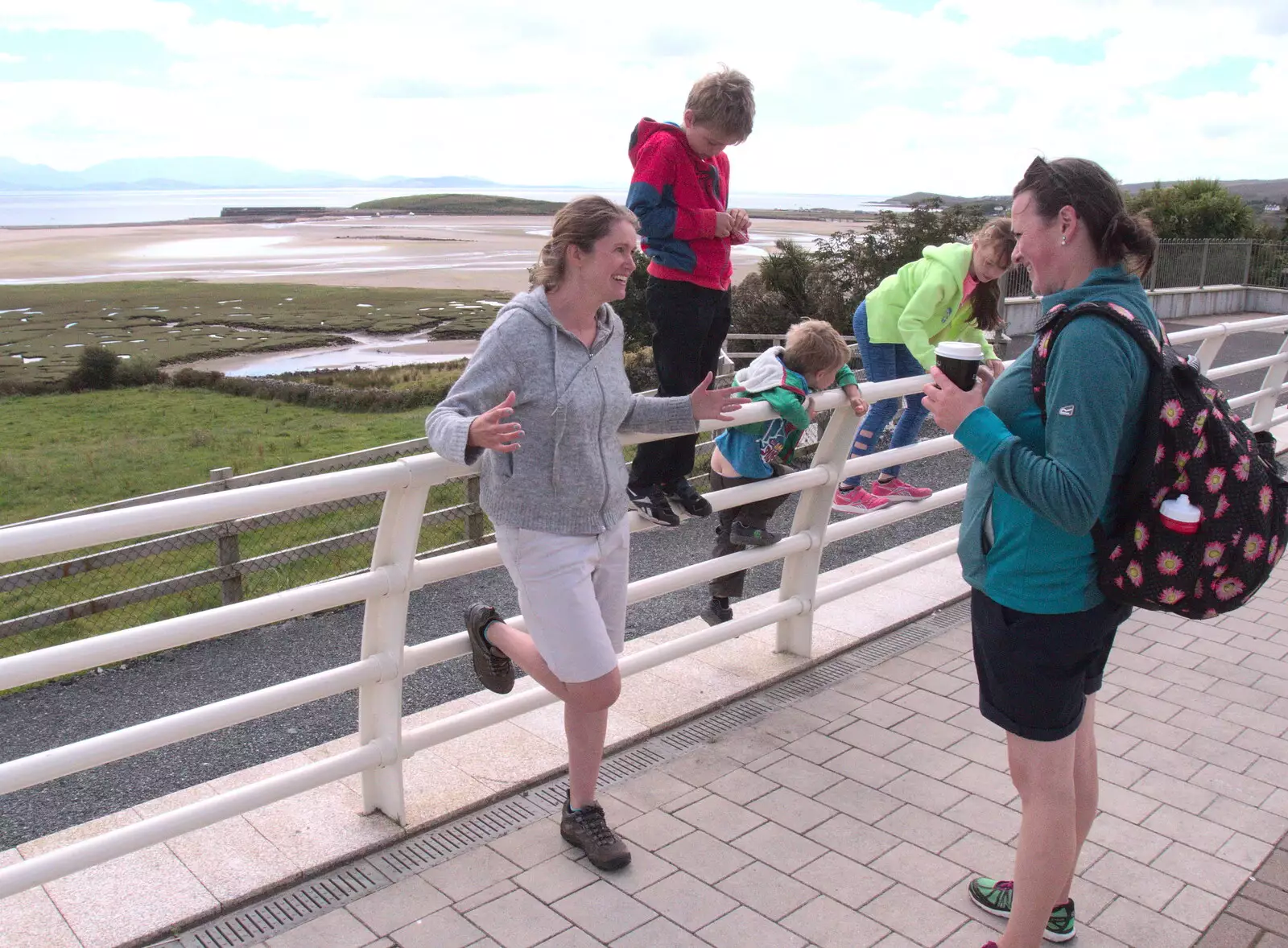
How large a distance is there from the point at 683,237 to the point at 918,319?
1.65 m

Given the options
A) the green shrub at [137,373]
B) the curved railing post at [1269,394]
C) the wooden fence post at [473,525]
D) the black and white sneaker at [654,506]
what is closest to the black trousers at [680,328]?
the black and white sneaker at [654,506]

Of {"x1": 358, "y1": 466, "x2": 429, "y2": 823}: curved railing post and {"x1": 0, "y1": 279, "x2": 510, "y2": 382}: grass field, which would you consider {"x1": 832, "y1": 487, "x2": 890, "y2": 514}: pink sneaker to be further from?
{"x1": 0, "y1": 279, "x2": 510, "y2": 382}: grass field

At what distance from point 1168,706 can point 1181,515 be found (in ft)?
7.93

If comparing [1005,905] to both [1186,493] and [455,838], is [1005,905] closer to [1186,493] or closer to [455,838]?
[1186,493]

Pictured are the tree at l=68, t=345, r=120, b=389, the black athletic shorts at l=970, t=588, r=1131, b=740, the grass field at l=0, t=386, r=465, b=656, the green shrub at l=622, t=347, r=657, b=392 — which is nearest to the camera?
the black athletic shorts at l=970, t=588, r=1131, b=740

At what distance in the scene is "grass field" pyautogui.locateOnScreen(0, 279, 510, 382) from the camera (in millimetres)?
66125

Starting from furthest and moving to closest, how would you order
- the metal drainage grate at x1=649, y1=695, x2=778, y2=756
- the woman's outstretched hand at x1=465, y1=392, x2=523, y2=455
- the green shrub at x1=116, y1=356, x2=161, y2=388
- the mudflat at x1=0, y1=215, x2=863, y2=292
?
the mudflat at x1=0, y1=215, x2=863, y2=292
the green shrub at x1=116, y1=356, x2=161, y2=388
the metal drainage grate at x1=649, y1=695, x2=778, y2=756
the woman's outstretched hand at x1=465, y1=392, x2=523, y2=455

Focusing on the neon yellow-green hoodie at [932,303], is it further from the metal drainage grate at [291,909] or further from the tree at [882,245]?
the tree at [882,245]

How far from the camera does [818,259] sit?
3997 cm

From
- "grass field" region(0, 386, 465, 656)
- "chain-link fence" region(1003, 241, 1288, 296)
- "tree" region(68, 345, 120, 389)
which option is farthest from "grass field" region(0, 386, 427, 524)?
"chain-link fence" region(1003, 241, 1288, 296)

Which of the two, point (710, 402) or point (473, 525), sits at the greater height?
point (710, 402)

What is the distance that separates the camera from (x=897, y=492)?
544 cm

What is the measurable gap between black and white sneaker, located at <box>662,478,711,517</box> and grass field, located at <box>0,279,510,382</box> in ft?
204

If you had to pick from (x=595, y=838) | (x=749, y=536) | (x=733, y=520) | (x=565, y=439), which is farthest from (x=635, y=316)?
(x=565, y=439)
